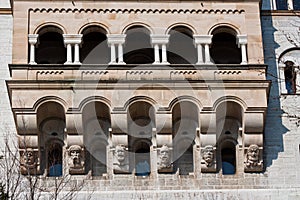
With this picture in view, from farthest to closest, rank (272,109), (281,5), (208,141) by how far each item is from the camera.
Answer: (281,5), (272,109), (208,141)

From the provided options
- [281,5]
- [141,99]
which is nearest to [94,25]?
[141,99]

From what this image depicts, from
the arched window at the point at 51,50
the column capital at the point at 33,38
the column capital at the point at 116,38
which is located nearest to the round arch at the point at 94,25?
the column capital at the point at 116,38

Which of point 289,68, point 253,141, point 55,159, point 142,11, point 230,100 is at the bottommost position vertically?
point 55,159

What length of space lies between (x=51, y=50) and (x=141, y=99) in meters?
3.17

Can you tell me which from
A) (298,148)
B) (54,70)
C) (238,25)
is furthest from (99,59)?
(298,148)

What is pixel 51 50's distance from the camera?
2675 cm

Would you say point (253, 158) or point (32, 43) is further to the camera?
point (32, 43)

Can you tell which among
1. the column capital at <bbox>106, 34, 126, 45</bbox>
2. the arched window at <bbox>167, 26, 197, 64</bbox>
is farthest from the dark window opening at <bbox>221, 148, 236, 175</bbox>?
the column capital at <bbox>106, 34, 126, 45</bbox>

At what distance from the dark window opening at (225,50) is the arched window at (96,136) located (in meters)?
3.44

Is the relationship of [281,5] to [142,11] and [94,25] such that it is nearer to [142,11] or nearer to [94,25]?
[142,11]

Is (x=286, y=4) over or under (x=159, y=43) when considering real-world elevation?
over

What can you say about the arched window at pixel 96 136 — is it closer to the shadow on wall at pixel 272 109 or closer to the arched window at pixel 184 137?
the arched window at pixel 184 137

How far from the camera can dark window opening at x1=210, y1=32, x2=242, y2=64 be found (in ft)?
88.0

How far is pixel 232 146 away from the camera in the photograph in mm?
25953
